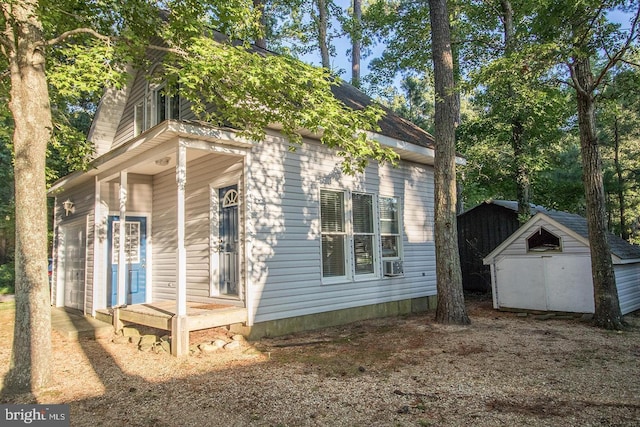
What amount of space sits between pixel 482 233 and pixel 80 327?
11074mm

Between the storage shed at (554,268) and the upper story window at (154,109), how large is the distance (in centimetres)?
771

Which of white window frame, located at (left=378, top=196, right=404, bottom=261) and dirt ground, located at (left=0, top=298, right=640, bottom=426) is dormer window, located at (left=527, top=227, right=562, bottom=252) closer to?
dirt ground, located at (left=0, top=298, right=640, bottom=426)

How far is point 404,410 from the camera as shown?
3564mm

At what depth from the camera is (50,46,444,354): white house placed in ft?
21.4

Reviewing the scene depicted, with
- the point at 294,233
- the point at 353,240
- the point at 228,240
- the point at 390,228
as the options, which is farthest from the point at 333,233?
the point at 228,240

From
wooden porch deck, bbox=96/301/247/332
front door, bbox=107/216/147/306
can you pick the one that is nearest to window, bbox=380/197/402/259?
wooden porch deck, bbox=96/301/247/332

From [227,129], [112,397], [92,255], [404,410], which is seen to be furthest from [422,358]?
[92,255]

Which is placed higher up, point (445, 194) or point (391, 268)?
point (445, 194)

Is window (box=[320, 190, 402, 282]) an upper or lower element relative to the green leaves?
lower

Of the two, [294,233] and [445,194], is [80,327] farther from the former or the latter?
[445,194]

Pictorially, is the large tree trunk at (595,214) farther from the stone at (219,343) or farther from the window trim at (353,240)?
the stone at (219,343)

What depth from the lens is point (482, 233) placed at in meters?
12.7

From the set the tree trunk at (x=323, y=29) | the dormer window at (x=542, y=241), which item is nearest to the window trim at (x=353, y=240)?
the dormer window at (x=542, y=241)

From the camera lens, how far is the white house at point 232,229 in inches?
257
